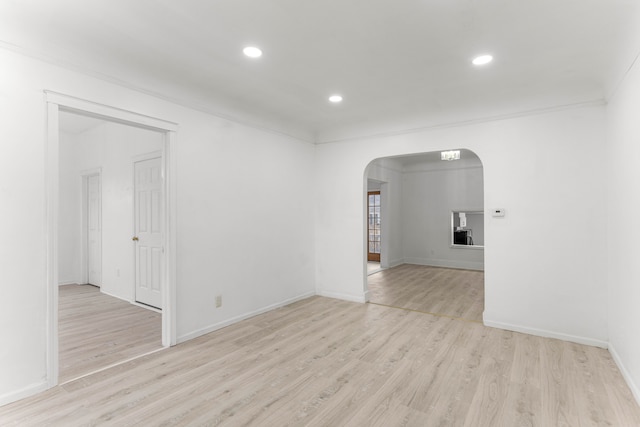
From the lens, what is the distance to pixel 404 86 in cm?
338

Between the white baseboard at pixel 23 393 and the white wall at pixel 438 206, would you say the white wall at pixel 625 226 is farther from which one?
the white wall at pixel 438 206

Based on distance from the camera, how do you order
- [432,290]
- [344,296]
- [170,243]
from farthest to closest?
[432,290] < [344,296] < [170,243]

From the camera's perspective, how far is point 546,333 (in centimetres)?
353

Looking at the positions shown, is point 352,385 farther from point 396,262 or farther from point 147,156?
point 396,262

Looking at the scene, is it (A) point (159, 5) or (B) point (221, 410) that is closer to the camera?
(A) point (159, 5)

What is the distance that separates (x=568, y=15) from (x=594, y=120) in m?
1.72

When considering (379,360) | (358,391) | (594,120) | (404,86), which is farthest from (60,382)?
(594,120)

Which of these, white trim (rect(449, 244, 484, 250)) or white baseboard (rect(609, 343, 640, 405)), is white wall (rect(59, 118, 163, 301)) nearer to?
white baseboard (rect(609, 343, 640, 405))

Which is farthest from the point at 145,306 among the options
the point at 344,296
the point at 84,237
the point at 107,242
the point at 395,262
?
the point at 395,262

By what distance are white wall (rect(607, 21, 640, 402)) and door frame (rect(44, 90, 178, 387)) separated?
3865mm

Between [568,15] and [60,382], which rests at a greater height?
[568,15]

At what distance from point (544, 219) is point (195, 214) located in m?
3.80

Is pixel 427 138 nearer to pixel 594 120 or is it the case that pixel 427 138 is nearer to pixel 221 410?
pixel 594 120

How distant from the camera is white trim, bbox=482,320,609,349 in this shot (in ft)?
10.8
